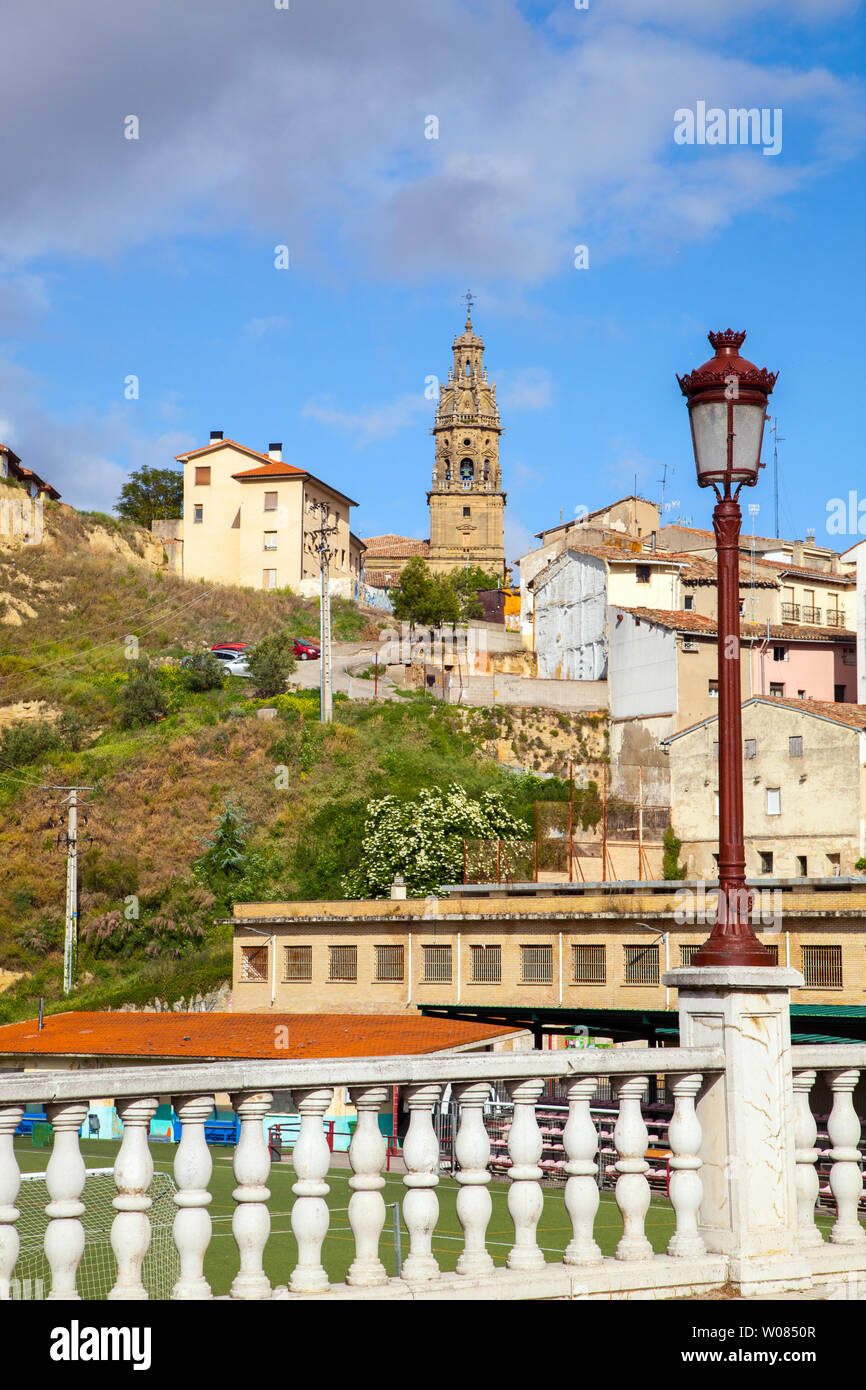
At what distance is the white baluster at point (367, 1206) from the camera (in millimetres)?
5852

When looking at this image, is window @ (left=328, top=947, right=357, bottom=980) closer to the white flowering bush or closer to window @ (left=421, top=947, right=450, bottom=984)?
window @ (left=421, top=947, right=450, bottom=984)

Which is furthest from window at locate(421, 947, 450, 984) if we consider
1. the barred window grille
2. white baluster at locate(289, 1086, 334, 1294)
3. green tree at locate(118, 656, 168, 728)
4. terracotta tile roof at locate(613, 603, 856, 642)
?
white baluster at locate(289, 1086, 334, 1294)

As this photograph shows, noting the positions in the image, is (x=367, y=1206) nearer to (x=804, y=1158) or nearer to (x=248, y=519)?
(x=804, y=1158)

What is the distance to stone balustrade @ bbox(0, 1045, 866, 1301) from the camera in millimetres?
5320

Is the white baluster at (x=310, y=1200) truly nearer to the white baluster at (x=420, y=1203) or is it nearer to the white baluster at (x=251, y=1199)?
the white baluster at (x=251, y=1199)

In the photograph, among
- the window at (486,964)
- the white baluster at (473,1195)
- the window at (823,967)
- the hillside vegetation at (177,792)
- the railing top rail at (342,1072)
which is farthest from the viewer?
the hillside vegetation at (177,792)

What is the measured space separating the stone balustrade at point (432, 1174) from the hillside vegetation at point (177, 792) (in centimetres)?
4151

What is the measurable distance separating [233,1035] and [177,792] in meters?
24.0

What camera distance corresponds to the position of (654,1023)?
22.3 metres

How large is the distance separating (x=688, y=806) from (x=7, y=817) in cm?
2847

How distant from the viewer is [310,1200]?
19.0 ft

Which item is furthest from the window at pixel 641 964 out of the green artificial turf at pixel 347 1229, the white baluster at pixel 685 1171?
the white baluster at pixel 685 1171

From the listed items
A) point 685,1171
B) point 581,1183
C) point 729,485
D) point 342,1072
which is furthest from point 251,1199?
point 729,485
